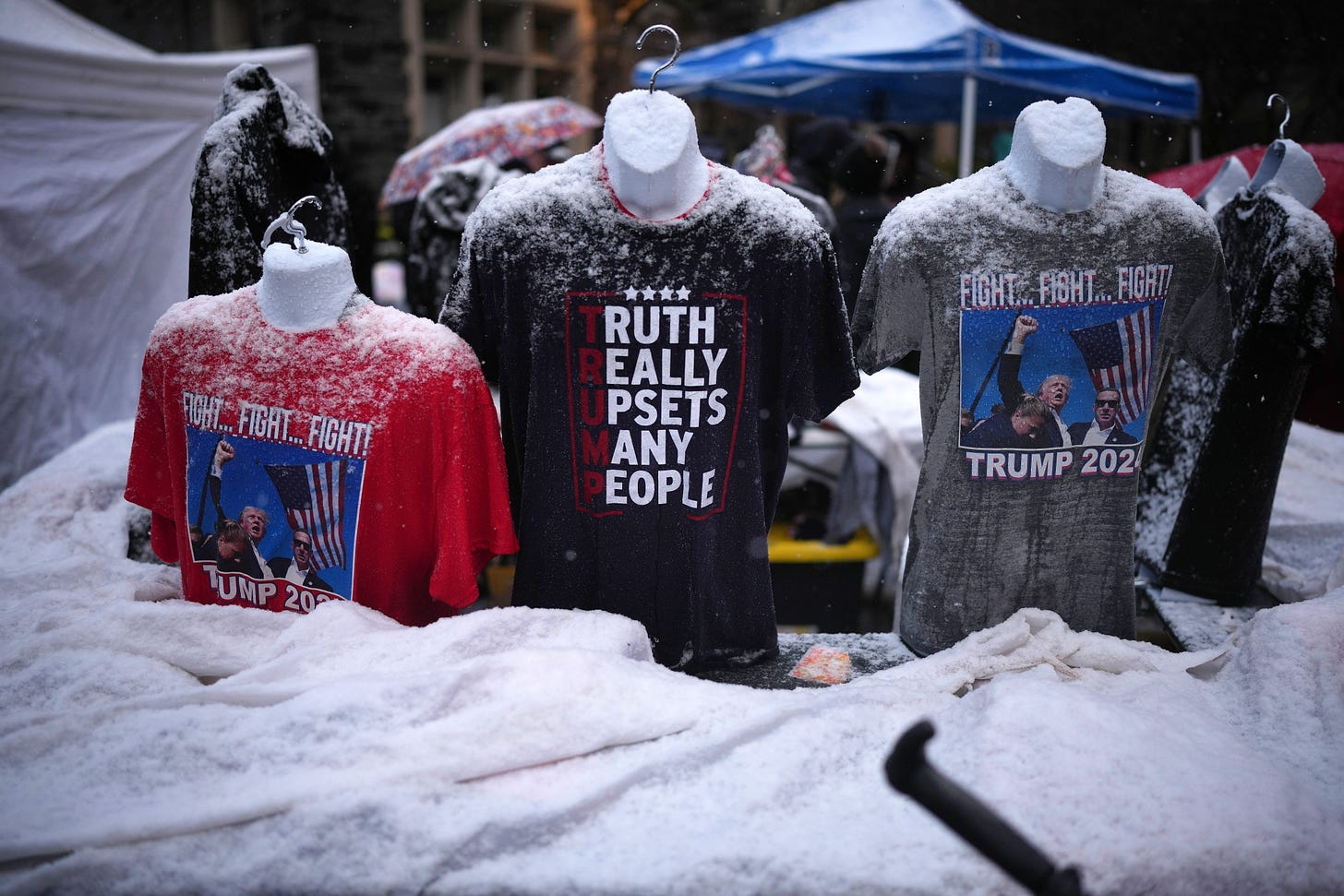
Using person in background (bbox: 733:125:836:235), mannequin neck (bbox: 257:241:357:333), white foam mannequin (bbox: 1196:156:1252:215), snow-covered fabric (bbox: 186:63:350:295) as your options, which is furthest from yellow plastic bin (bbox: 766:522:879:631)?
mannequin neck (bbox: 257:241:357:333)

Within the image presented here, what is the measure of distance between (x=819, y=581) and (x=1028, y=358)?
1.87m

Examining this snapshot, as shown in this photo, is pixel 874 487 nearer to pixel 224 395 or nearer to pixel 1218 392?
pixel 1218 392

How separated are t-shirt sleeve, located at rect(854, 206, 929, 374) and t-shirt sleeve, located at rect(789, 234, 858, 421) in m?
0.06

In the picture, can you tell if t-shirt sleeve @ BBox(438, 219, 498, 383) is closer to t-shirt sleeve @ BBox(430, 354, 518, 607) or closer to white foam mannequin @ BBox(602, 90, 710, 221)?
t-shirt sleeve @ BBox(430, 354, 518, 607)

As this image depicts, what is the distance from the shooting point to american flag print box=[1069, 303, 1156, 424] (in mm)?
1938

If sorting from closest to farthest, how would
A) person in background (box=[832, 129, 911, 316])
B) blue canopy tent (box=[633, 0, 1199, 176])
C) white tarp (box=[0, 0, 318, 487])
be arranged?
white tarp (box=[0, 0, 318, 487]) → person in background (box=[832, 129, 911, 316]) → blue canopy tent (box=[633, 0, 1199, 176])

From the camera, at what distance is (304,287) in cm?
172

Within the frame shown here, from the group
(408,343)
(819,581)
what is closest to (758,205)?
(408,343)

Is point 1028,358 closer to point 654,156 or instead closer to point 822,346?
point 822,346

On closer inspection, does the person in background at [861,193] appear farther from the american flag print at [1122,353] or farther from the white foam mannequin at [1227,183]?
the american flag print at [1122,353]

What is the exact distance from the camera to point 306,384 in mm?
1755

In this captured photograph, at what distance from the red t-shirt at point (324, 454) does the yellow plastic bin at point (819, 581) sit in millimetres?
1941

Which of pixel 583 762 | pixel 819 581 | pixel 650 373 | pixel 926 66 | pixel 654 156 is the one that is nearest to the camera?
pixel 583 762

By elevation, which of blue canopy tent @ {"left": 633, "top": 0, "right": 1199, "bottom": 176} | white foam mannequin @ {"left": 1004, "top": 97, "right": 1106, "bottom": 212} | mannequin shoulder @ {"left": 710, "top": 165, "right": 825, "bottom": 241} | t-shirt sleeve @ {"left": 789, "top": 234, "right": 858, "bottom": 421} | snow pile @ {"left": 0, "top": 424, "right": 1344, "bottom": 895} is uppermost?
blue canopy tent @ {"left": 633, "top": 0, "right": 1199, "bottom": 176}
